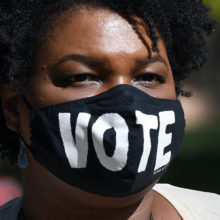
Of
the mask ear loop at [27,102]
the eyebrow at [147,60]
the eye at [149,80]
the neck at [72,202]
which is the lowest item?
the neck at [72,202]

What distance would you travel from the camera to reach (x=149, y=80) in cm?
223

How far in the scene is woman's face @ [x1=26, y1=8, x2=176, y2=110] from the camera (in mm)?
2104

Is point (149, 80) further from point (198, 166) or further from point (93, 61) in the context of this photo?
point (198, 166)

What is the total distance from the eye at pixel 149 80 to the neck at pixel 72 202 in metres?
0.50

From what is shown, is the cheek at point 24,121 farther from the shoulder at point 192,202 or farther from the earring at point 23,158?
the shoulder at point 192,202

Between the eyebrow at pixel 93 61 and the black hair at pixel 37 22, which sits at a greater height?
the black hair at pixel 37 22

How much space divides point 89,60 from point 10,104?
548mm

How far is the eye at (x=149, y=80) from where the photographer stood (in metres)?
2.19

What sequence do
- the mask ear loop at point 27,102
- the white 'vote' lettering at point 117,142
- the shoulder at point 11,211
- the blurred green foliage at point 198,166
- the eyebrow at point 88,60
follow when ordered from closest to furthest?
the white 'vote' lettering at point 117,142
the eyebrow at point 88,60
the mask ear loop at point 27,102
the shoulder at point 11,211
the blurred green foliage at point 198,166

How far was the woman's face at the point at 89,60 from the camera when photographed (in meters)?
2.10

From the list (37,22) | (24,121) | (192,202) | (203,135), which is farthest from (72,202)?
(203,135)

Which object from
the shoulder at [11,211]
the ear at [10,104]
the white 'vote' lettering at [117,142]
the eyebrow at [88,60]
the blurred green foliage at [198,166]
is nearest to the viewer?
the white 'vote' lettering at [117,142]

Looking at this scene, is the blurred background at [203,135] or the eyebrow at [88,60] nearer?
the eyebrow at [88,60]

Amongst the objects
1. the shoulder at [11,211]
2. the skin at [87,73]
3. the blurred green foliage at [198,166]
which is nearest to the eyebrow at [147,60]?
the skin at [87,73]
